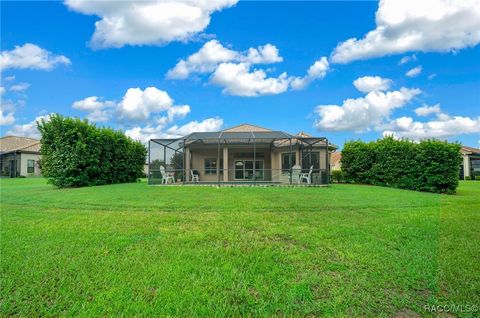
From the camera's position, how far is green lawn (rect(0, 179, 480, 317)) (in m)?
2.74

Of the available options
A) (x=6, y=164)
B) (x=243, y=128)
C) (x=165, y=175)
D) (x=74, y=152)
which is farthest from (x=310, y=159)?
(x=6, y=164)

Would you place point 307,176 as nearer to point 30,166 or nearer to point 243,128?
point 243,128

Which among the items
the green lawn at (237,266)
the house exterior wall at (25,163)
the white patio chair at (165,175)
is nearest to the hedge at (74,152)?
the white patio chair at (165,175)

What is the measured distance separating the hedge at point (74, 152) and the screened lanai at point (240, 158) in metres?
2.82

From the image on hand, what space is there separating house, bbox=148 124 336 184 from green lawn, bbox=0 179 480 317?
1099 cm

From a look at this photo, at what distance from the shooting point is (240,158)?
22.6m

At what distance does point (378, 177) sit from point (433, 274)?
622 inches

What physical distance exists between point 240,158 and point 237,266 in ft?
62.8

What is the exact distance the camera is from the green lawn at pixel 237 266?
2.74 metres

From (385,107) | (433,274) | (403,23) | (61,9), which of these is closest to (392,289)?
(433,274)

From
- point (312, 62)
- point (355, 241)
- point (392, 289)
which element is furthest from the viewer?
point (312, 62)

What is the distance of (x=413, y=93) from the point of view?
567 inches

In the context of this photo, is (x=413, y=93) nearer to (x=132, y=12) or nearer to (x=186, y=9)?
(x=186, y=9)

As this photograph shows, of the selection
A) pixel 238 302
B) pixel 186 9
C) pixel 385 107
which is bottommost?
pixel 238 302
